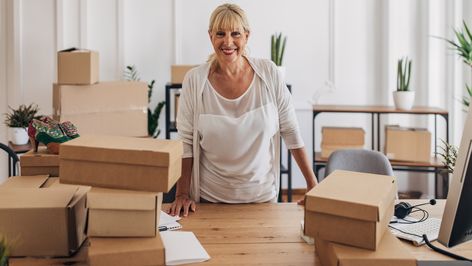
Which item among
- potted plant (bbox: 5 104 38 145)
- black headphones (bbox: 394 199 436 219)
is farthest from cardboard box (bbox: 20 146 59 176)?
potted plant (bbox: 5 104 38 145)

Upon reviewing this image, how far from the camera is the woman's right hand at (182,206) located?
6.82ft

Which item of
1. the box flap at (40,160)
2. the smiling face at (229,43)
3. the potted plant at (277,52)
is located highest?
the potted plant at (277,52)

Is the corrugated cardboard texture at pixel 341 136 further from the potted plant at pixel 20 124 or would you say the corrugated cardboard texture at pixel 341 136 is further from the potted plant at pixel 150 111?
the potted plant at pixel 20 124

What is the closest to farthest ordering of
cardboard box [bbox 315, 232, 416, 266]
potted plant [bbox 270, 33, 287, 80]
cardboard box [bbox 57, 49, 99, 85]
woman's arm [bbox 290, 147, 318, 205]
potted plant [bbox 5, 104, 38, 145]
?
cardboard box [bbox 315, 232, 416, 266] < woman's arm [bbox 290, 147, 318, 205] < cardboard box [bbox 57, 49, 99, 85] < potted plant [bbox 5, 104, 38, 145] < potted plant [bbox 270, 33, 287, 80]

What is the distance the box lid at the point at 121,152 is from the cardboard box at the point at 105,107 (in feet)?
7.82

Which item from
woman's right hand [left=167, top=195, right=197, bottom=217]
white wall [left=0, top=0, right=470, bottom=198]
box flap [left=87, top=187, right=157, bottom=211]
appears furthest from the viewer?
white wall [left=0, top=0, right=470, bottom=198]

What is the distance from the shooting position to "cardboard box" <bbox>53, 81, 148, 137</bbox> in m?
3.89

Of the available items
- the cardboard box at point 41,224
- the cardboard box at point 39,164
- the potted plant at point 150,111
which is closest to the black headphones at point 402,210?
the cardboard box at point 41,224

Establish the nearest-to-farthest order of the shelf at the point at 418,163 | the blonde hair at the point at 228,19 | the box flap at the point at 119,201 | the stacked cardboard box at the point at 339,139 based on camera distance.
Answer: the box flap at the point at 119,201
the blonde hair at the point at 228,19
the shelf at the point at 418,163
the stacked cardboard box at the point at 339,139

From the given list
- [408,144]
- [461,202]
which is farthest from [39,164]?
[408,144]

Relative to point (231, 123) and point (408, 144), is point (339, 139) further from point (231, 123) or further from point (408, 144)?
point (231, 123)

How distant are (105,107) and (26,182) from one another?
2.18 m

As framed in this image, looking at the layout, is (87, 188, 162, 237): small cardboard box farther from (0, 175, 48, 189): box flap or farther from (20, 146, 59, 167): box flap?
(20, 146, 59, 167): box flap

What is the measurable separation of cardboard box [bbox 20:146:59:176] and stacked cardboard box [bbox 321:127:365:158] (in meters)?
2.78
